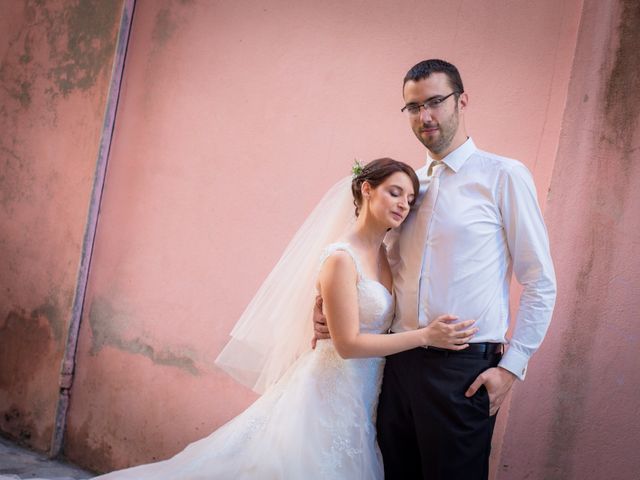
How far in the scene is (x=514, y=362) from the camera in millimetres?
2270

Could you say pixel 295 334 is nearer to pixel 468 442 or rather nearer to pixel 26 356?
pixel 468 442

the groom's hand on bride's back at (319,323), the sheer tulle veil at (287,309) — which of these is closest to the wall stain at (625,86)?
the sheer tulle veil at (287,309)

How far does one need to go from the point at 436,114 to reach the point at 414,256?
0.50 metres

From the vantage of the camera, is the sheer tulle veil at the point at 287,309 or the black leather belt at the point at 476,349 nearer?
the black leather belt at the point at 476,349

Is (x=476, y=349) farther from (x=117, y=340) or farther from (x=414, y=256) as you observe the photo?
(x=117, y=340)

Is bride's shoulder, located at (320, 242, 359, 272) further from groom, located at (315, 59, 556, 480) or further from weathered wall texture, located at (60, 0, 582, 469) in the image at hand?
weathered wall texture, located at (60, 0, 582, 469)

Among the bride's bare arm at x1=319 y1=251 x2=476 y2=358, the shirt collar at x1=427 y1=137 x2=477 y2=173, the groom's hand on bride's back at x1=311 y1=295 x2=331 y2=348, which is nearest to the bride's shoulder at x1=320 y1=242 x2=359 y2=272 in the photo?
the bride's bare arm at x1=319 y1=251 x2=476 y2=358

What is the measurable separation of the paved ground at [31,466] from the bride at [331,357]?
152 cm

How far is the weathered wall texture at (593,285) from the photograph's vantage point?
8.65 feet

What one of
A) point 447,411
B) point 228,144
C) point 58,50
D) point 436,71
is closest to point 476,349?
point 447,411

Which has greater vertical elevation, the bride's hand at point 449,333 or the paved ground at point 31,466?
the bride's hand at point 449,333

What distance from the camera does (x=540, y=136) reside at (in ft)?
9.21

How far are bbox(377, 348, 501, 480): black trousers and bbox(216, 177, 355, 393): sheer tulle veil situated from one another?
0.47m

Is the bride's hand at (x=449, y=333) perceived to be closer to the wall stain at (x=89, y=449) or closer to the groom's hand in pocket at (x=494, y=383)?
the groom's hand in pocket at (x=494, y=383)
